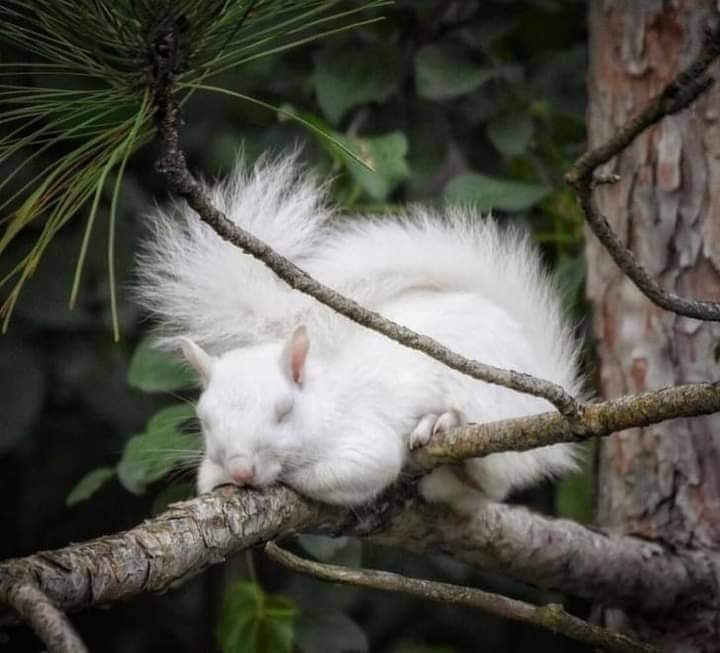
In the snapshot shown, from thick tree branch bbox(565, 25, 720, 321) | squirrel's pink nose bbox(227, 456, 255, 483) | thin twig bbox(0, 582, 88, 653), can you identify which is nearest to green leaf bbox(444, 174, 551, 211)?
squirrel's pink nose bbox(227, 456, 255, 483)

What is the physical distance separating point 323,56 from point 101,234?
1.41 ft

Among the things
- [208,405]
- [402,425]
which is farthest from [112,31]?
[402,425]

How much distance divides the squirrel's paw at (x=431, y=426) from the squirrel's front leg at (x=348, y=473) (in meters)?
0.02

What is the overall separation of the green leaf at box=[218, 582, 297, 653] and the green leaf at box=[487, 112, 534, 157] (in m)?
0.75

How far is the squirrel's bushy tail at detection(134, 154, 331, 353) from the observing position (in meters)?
1.63

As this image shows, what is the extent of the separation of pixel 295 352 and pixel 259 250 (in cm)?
35

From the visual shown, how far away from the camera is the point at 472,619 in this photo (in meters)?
2.56

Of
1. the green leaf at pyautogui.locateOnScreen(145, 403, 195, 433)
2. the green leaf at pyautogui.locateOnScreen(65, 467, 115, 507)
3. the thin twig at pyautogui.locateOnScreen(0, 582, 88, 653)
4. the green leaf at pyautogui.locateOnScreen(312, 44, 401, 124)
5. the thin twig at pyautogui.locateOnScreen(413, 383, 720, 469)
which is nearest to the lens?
the thin twig at pyautogui.locateOnScreen(0, 582, 88, 653)

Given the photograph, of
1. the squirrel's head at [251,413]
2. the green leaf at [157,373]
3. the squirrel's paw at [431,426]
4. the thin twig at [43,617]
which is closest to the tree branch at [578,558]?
the squirrel's paw at [431,426]

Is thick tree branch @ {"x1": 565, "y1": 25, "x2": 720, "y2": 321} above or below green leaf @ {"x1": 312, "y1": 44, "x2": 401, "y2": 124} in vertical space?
below

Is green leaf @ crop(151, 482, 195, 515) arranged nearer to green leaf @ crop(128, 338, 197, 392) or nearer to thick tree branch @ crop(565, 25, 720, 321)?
green leaf @ crop(128, 338, 197, 392)

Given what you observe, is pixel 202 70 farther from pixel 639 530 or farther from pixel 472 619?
pixel 472 619

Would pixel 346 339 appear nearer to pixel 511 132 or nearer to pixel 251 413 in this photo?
pixel 251 413

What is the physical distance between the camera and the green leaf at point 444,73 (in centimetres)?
204
